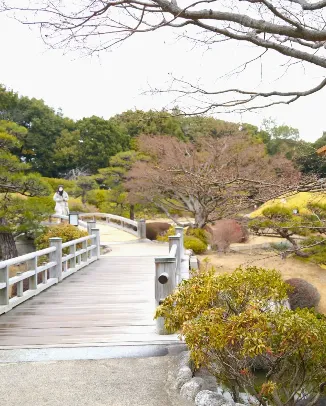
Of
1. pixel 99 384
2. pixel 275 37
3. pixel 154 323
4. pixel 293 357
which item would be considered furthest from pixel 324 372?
pixel 275 37

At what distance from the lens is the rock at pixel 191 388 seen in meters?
3.55

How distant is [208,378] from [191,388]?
407 mm

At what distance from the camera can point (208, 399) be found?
333 centimetres

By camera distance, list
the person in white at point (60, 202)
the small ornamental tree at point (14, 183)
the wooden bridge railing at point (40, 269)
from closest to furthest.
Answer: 1. the wooden bridge railing at point (40, 269)
2. the small ornamental tree at point (14, 183)
3. the person in white at point (60, 202)

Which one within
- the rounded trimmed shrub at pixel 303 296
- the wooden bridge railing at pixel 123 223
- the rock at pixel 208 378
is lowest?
the rounded trimmed shrub at pixel 303 296

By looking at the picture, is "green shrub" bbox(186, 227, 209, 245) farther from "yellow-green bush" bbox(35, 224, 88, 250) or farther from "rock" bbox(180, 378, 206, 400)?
"rock" bbox(180, 378, 206, 400)

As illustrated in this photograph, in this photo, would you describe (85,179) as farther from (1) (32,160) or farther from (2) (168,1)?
(2) (168,1)

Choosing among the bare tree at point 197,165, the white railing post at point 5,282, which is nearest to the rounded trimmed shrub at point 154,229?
the bare tree at point 197,165

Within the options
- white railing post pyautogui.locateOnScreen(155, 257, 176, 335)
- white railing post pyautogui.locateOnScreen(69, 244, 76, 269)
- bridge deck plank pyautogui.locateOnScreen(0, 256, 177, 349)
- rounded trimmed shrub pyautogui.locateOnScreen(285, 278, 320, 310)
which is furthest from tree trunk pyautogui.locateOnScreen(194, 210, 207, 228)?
white railing post pyautogui.locateOnScreen(155, 257, 176, 335)

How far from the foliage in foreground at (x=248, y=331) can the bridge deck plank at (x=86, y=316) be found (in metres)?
1.25

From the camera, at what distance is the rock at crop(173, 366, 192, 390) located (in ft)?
12.4

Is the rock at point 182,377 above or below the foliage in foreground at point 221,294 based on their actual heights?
below

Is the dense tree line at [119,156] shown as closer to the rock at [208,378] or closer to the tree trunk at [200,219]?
the tree trunk at [200,219]

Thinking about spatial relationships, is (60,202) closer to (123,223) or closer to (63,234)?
(123,223)
